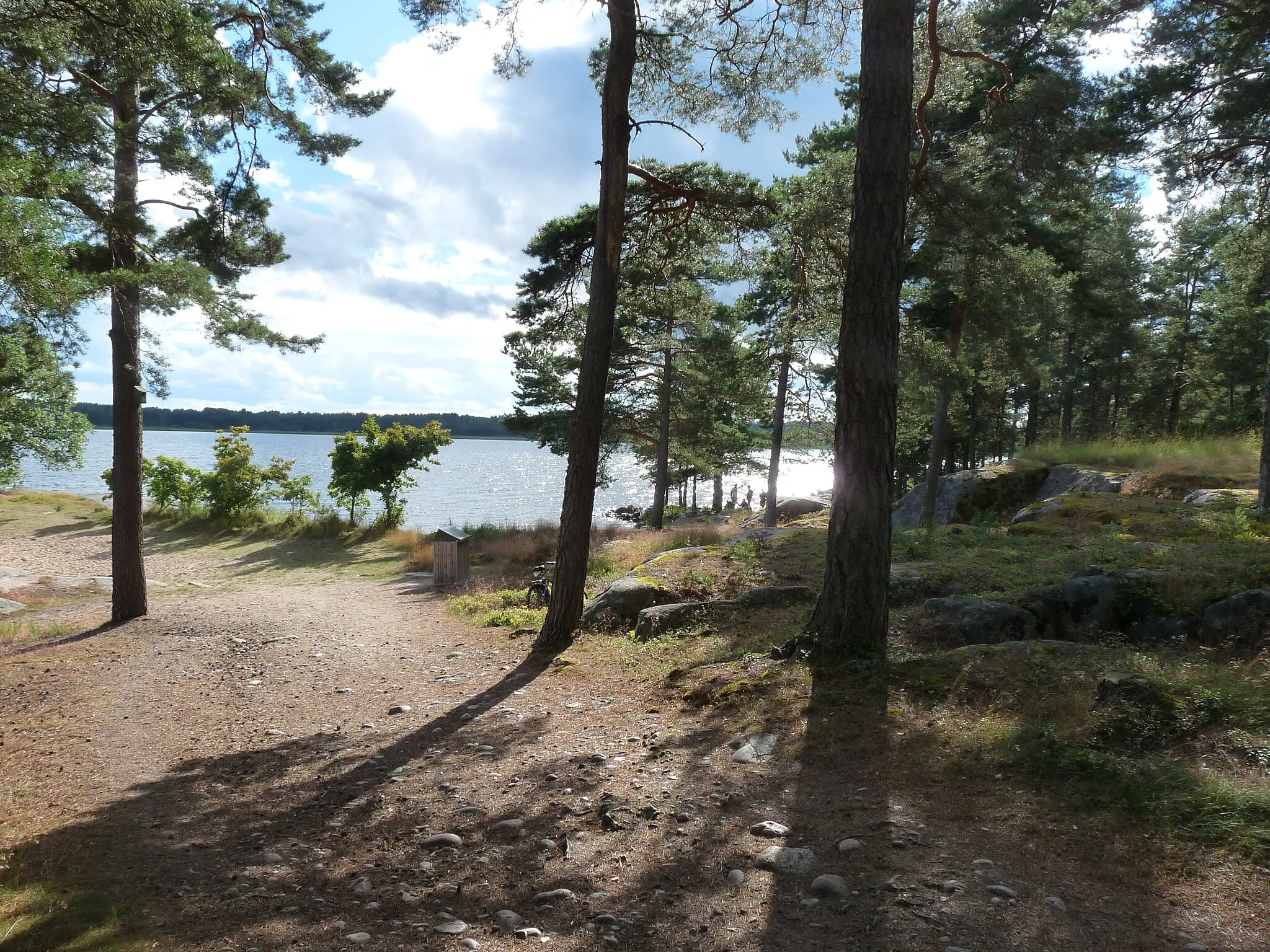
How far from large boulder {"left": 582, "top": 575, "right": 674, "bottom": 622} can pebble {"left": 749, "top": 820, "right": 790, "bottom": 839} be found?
17.8 feet

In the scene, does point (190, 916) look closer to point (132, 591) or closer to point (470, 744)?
point (470, 744)

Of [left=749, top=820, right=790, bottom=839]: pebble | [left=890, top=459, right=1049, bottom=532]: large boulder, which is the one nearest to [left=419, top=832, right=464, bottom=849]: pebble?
[left=749, top=820, right=790, bottom=839]: pebble

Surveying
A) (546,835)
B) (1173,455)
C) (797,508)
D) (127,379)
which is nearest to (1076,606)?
(546,835)

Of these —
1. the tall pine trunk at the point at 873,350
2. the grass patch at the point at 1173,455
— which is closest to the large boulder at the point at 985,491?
the grass patch at the point at 1173,455

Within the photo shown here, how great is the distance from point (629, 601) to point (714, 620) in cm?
150

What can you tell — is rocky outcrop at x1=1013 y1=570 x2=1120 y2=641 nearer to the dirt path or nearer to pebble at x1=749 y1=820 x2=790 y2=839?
the dirt path

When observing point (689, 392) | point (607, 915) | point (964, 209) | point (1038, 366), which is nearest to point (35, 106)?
point (607, 915)

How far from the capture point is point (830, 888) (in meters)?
3.05

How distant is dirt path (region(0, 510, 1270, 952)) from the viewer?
2.83m

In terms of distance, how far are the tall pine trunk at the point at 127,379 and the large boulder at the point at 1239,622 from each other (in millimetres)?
12007

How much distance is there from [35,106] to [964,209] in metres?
10.9

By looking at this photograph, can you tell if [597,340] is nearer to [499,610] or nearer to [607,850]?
[499,610]

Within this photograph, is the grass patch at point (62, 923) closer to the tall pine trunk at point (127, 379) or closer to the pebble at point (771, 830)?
the pebble at point (771, 830)

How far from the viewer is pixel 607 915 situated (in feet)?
9.87
